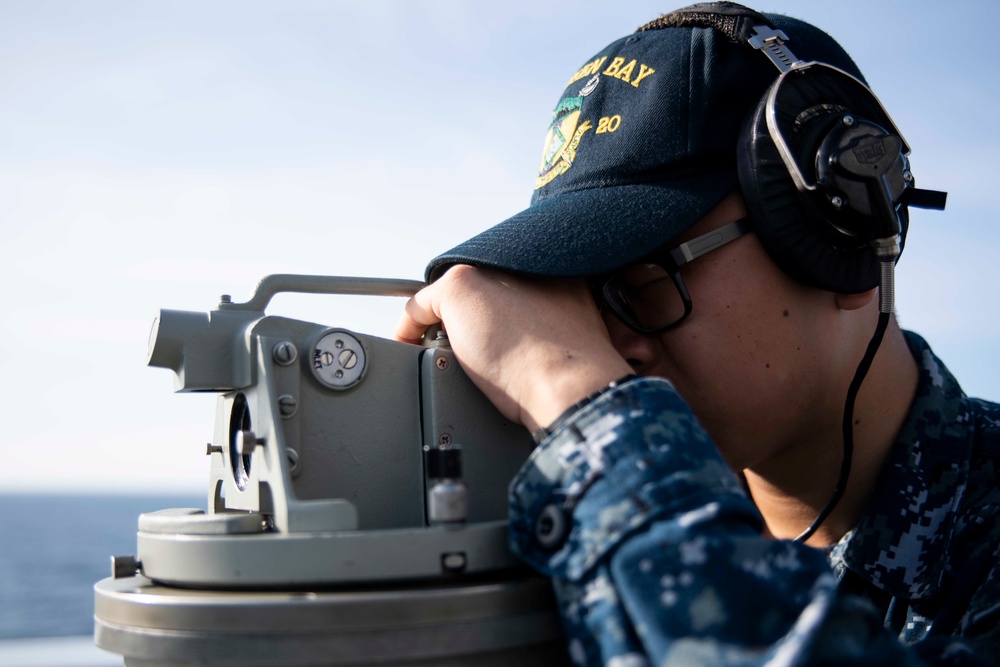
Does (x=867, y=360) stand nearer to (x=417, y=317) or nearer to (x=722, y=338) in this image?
(x=722, y=338)

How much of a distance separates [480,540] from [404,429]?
30 centimetres

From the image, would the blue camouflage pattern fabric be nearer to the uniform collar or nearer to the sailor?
the sailor

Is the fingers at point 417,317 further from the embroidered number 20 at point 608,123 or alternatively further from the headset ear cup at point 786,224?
the headset ear cup at point 786,224

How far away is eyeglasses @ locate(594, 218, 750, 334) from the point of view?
4.64ft

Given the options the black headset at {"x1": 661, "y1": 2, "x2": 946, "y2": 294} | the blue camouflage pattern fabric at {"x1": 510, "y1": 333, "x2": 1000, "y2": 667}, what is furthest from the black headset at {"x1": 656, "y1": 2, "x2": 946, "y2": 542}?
the blue camouflage pattern fabric at {"x1": 510, "y1": 333, "x2": 1000, "y2": 667}

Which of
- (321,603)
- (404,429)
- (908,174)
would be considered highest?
(908,174)

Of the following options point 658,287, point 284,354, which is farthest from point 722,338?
point 284,354

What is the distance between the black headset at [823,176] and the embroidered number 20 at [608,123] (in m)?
0.21

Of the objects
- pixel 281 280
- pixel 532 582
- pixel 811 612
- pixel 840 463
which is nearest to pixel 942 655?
pixel 811 612

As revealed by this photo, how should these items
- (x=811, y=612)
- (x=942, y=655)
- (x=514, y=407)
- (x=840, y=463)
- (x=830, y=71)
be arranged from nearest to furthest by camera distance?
(x=811, y=612) < (x=942, y=655) < (x=514, y=407) < (x=830, y=71) < (x=840, y=463)

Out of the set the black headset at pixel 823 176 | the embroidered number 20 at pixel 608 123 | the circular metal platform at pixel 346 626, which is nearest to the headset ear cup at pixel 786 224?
the black headset at pixel 823 176

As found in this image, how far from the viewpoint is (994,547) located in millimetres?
1431

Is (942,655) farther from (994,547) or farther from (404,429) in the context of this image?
(404,429)

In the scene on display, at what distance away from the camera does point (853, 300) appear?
1477 mm
